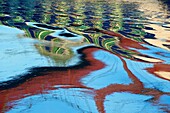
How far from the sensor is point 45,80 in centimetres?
359

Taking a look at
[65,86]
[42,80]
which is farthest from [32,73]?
[65,86]

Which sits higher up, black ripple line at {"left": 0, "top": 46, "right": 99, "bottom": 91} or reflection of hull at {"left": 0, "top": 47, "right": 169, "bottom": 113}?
black ripple line at {"left": 0, "top": 46, "right": 99, "bottom": 91}

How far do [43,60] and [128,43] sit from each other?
257 cm

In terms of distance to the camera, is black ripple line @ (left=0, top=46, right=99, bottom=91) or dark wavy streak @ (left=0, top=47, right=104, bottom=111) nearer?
dark wavy streak @ (left=0, top=47, right=104, bottom=111)

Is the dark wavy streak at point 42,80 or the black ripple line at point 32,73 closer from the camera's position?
the dark wavy streak at point 42,80

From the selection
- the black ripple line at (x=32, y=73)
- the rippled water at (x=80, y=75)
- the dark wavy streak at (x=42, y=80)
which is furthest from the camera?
the black ripple line at (x=32, y=73)

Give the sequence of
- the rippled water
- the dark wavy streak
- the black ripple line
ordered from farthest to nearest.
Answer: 1. the black ripple line
2. the dark wavy streak
3. the rippled water

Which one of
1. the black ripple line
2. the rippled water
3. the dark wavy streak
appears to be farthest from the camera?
the black ripple line

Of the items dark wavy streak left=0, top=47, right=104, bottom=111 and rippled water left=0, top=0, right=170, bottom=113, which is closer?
rippled water left=0, top=0, right=170, bottom=113

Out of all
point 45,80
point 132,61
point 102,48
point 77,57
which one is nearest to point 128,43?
point 102,48

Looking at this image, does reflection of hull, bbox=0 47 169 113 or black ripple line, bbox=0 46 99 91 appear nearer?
reflection of hull, bbox=0 47 169 113

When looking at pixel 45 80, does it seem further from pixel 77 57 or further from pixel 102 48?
pixel 102 48

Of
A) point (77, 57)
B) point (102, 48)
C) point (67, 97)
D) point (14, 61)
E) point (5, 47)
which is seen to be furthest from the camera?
point (102, 48)

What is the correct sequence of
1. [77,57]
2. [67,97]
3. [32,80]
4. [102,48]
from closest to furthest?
[67,97] → [32,80] → [77,57] → [102,48]
